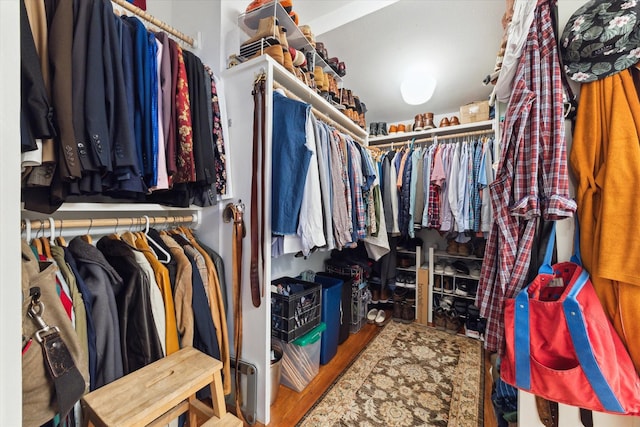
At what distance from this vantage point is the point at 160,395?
2.52ft

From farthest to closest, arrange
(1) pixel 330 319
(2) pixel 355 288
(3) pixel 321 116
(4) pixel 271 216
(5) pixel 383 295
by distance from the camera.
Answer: (5) pixel 383 295 → (2) pixel 355 288 → (1) pixel 330 319 → (3) pixel 321 116 → (4) pixel 271 216

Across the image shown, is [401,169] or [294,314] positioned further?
[401,169]

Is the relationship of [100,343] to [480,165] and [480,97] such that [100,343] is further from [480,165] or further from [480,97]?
[480,97]

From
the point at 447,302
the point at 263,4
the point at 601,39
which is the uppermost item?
the point at 263,4

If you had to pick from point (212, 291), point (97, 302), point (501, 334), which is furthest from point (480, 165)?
point (97, 302)

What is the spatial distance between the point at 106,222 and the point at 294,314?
3.36ft

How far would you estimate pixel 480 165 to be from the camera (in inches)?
81.7

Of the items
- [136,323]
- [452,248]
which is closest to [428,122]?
[452,248]

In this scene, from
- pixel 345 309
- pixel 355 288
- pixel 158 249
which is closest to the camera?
pixel 158 249

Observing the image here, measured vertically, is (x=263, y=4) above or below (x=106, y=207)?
above

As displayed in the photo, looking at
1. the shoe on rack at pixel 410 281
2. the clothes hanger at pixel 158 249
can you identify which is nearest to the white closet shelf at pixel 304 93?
the clothes hanger at pixel 158 249

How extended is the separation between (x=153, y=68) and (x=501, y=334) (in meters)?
1.60

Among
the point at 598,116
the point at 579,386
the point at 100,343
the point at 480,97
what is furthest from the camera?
the point at 480,97

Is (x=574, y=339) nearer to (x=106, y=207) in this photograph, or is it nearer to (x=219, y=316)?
(x=219, y=316)
